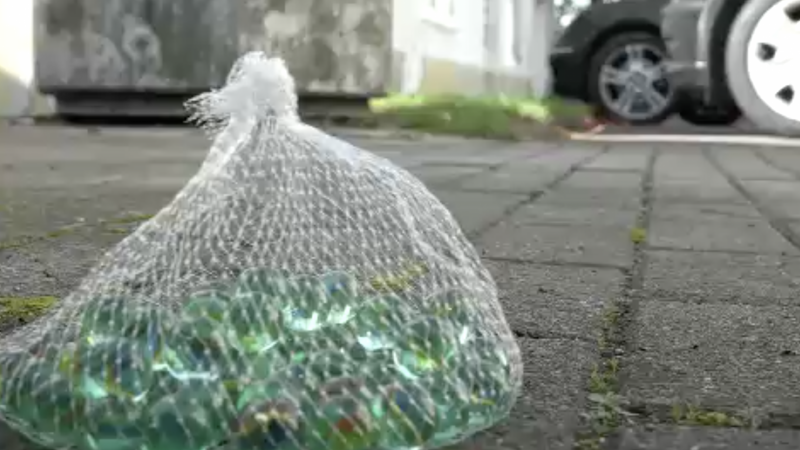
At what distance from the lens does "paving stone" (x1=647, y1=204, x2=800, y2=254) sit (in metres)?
2.80

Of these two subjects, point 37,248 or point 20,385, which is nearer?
point 20,385

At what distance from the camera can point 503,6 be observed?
1608 cm

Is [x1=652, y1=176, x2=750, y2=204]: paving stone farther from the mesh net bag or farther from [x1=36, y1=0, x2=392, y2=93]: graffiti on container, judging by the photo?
[x1=36, y1=0, x2=392, y2=93]: graffiti on container

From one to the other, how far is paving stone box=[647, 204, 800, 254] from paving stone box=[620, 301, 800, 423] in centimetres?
81

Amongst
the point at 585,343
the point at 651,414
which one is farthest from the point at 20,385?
the point at 585,343

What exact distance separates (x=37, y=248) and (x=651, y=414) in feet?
5.03

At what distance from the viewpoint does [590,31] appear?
9984 millimetres

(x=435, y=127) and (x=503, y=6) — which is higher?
(x=503, y=6)

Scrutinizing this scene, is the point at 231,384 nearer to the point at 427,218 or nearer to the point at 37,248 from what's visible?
the point at 427,218

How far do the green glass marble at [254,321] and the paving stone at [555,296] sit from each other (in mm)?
525

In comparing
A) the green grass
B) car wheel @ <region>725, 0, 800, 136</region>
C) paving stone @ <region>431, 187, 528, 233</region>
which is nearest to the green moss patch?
paving stone @ <region>431, 187, 528, 233</region>

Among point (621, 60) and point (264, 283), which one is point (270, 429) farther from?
point (621, 60)

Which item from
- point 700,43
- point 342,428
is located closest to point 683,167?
point 700,43

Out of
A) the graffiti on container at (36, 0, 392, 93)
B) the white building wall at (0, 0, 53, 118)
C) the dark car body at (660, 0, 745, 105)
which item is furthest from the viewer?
the white building wall at (0, 0, 53, 118)
